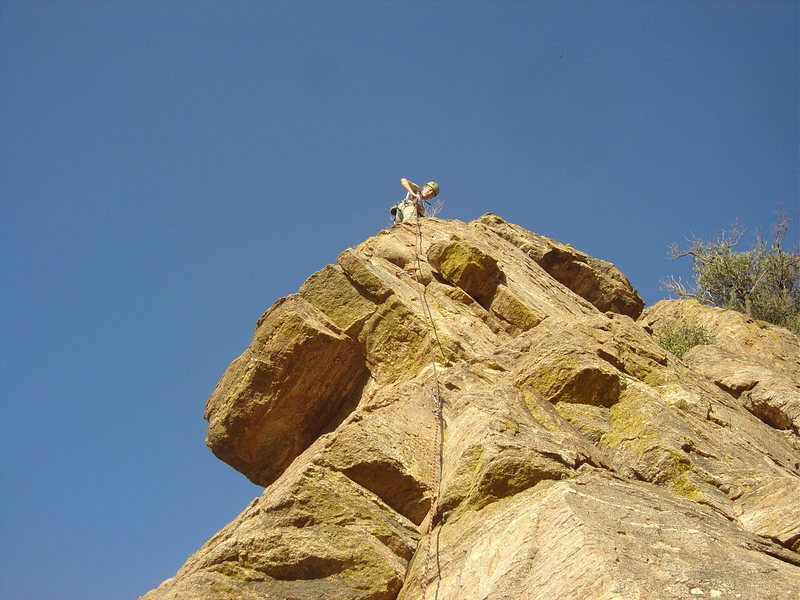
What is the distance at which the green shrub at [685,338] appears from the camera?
20.0m

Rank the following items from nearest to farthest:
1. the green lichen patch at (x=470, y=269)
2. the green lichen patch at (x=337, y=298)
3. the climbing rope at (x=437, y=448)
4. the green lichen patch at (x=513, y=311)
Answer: the climbing rope at (x=437, y=448), the green lichen patch at (x=337, y=298), the green lichen patch at (x=513, y=311), the green lichen patch at (x=470, y=269)

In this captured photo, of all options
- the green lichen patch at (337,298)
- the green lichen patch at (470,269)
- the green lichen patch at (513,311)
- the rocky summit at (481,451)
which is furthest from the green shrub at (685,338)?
the green lichen patch at (337,298)

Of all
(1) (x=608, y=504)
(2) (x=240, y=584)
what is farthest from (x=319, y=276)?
(1) (x=608, y=504)

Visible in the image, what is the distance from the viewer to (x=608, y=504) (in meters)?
8.12

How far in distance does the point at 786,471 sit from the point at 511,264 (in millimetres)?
8844

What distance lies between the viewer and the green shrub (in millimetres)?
20047

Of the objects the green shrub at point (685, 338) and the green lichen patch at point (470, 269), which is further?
the green shrub at point (685, 338)

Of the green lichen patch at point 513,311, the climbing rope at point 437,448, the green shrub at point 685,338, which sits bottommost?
the climbing rope at point 437,448

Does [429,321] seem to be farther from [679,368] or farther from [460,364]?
[679,368]

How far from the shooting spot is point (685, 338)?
68.0 ft

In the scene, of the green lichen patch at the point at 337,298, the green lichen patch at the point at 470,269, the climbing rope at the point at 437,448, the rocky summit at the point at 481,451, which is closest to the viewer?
the rocky summit at the point at 481,451

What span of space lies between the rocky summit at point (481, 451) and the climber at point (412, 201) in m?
3.20

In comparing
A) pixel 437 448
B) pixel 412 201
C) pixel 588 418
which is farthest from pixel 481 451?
pixel 412 201

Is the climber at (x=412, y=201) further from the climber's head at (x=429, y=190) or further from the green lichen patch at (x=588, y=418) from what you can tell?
the green lichen patch at (x=588, y=418)
